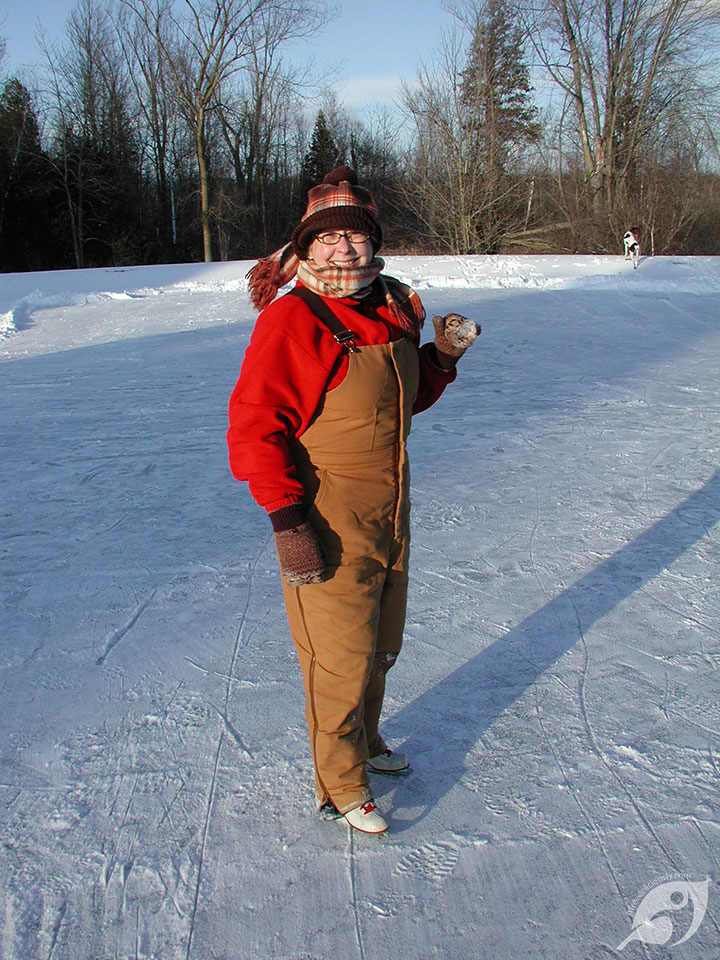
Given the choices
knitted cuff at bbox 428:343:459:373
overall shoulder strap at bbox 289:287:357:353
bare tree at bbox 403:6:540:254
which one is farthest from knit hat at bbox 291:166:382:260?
bare tree at bbox 403:6:540:254

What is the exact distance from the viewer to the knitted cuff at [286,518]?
1846 millimetres

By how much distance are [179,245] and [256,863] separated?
3121 cm

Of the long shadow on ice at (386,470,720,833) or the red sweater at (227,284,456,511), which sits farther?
the long shadow on ice at (386,470,720,833)

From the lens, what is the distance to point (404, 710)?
2617 millimetres

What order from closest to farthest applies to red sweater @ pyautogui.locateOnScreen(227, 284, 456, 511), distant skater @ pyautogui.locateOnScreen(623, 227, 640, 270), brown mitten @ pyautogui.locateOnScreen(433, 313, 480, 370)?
red sweater @ pyautogui.locateOnScreen(227, 284, 456, 511) → brown mitten @ pyautogui.locateOnScreen(433, 313, 480, 370) → distant skater @ pyautogui.locateOnScreen(623, 227, 640, 270)

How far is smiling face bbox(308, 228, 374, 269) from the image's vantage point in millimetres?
1844

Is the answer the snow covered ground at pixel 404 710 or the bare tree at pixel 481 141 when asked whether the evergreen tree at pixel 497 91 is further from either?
the snow covered ground at pixel 404 710

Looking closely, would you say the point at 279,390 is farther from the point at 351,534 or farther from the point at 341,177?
the point at 341,177

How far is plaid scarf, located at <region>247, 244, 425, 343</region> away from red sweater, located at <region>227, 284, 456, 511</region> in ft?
0.28

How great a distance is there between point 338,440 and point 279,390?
0.63 ft

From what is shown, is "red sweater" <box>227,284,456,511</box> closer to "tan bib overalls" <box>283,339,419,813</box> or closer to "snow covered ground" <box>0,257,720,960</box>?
"tan bib overalls" <box>283,339,419,813</box>

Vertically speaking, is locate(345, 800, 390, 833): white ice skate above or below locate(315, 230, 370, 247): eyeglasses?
below

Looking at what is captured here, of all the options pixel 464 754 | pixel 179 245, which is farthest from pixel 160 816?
pixel 179 245

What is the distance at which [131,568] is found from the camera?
368 cm
